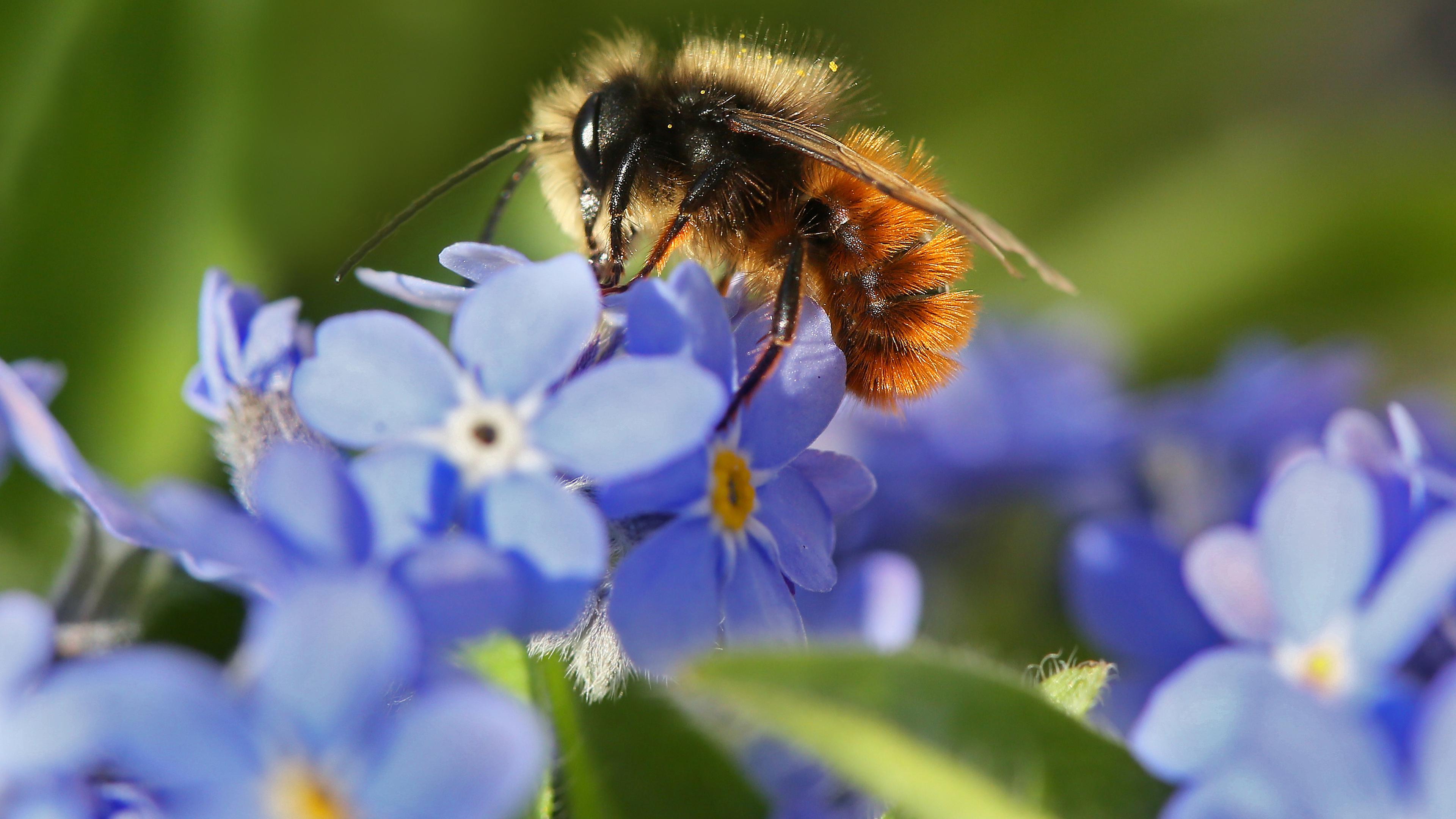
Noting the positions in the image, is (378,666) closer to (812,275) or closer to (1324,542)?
(1324,542)

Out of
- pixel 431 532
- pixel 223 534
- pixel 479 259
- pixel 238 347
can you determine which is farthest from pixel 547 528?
pixel 238 347

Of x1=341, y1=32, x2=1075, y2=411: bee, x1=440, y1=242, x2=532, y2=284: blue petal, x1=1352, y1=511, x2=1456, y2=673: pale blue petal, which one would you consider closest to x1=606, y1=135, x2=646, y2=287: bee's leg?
x1=341, y1=32, x2=1075, y2=411: bee

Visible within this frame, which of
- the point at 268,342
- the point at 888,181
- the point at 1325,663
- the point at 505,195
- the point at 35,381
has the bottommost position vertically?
the point at 35,381

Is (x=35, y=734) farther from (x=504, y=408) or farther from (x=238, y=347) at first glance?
(x=238, y=347)

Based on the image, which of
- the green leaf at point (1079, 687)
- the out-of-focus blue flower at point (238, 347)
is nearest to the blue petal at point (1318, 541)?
the green leaf at point (1079, 687)

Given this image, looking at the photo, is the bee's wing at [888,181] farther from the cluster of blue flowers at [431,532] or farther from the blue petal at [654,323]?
the blue petal at [654,323]

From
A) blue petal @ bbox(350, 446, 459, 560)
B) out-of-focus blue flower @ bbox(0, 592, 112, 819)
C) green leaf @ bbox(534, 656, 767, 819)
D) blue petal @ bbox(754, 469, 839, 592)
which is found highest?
blue petal @ bbox(754, 469, 839, 592)

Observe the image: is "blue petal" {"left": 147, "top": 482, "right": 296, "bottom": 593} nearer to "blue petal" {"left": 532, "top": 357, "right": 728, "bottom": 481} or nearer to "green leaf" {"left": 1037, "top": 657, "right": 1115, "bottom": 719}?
"blue petal" {"left": 532, "top": 357, "right": 728, "bottom": 481}
